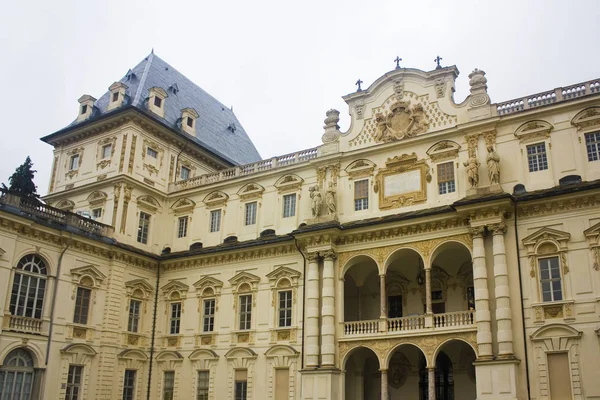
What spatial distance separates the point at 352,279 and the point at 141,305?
40.7 ft

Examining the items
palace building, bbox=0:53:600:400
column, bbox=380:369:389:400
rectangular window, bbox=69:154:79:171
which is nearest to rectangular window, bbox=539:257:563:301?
palace building, bbox=0:53:600:400

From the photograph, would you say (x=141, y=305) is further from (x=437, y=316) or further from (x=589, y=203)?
(x=589, y=203)

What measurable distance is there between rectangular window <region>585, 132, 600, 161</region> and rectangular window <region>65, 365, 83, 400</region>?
86.4 ft

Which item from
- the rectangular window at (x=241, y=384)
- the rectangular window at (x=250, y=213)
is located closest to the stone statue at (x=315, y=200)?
the rectangular window at (x=250, y=213)

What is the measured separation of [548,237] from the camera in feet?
83.3

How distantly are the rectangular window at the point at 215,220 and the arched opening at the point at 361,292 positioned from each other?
336 inches

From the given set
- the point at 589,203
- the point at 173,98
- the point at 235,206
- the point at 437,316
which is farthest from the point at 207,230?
the point at 589,203

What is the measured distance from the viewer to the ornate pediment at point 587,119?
26000 mm

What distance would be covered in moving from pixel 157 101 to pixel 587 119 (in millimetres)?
25580

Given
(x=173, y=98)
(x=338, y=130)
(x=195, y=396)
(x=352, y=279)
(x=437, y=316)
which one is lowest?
(x=195, y=396)

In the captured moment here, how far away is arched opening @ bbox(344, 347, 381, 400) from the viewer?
3062 cm

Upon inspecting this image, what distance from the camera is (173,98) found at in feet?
141

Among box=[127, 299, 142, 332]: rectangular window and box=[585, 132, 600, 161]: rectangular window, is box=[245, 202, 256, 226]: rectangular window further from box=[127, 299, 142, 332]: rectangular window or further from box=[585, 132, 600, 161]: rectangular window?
box=[585, 132, 600, 161]: rectangular window

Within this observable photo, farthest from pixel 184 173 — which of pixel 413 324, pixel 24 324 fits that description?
pixel 413 324
